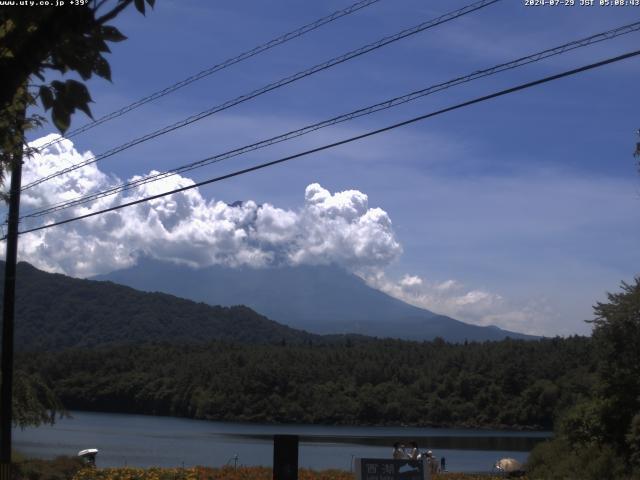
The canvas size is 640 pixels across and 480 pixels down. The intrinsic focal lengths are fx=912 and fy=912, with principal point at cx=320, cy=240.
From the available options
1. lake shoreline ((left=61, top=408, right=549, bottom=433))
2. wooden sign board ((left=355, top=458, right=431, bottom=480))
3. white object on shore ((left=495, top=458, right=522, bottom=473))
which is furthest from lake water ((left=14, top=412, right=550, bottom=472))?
wooden sign board ((left=355, top=458, right=431, bottom=480))

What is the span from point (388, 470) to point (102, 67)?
29.7 feet

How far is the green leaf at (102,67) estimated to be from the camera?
4684 mm

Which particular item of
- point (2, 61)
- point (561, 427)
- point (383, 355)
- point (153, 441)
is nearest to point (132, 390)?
point (383, 355)

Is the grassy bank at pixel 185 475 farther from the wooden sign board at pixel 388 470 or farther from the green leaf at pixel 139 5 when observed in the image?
the green leaf at pixel 139 5

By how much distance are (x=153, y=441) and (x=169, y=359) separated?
64851 millimetres

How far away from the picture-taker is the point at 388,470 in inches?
492

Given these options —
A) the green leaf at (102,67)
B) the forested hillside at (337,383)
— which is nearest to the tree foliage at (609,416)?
the green leaf at (102,67)

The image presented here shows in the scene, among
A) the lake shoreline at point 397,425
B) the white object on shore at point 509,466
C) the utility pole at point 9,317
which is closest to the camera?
the utility pole at point 9,317

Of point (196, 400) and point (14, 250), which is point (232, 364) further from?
point (14, 250)

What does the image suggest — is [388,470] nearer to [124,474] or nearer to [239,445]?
[124,474]

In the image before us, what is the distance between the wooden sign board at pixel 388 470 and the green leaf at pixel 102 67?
8.82m

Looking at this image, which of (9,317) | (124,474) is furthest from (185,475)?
(9,317)

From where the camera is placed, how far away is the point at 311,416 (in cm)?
10325

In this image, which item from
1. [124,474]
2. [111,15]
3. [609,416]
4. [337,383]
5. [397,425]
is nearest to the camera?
[111,15]
